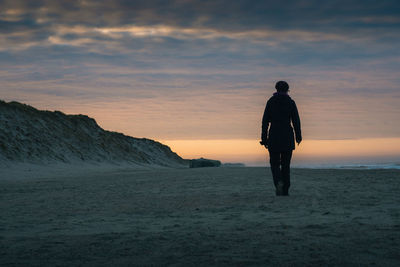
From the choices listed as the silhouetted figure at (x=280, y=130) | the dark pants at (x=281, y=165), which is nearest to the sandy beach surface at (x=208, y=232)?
the dark pants at (x=281, y=165)

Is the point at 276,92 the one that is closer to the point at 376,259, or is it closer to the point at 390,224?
the point at 390,224

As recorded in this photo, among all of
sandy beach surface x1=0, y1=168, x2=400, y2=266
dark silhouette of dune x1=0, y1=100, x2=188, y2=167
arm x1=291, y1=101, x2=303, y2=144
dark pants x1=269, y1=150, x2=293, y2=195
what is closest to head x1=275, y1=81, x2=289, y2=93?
arm x1=291, y1=101, x2=303, y2=144

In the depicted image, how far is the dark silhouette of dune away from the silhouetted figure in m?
26.4

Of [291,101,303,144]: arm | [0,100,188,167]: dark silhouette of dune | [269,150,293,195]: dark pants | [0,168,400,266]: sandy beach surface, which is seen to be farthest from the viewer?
[0,100,188,167]: dark silhouette of dune

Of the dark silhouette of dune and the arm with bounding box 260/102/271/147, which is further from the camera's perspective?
the dark silhouette of dune

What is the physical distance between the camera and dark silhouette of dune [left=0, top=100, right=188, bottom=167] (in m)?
37.6

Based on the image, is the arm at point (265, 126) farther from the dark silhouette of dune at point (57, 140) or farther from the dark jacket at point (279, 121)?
the dark silhouette of dune at point (57, 140)

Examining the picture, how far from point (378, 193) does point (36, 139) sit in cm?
3571

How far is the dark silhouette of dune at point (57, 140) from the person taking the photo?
37562mm

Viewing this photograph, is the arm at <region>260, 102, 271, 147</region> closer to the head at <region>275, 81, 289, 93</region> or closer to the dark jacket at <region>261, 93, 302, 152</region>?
the dark jacket at <region>261, 93, 302, 152</region>

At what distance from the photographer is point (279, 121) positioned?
33.4 feet

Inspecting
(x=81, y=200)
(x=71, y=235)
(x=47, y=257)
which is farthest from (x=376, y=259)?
(x=81, y=200)

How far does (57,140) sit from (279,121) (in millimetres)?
36939

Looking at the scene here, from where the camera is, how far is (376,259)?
13.7 ft
